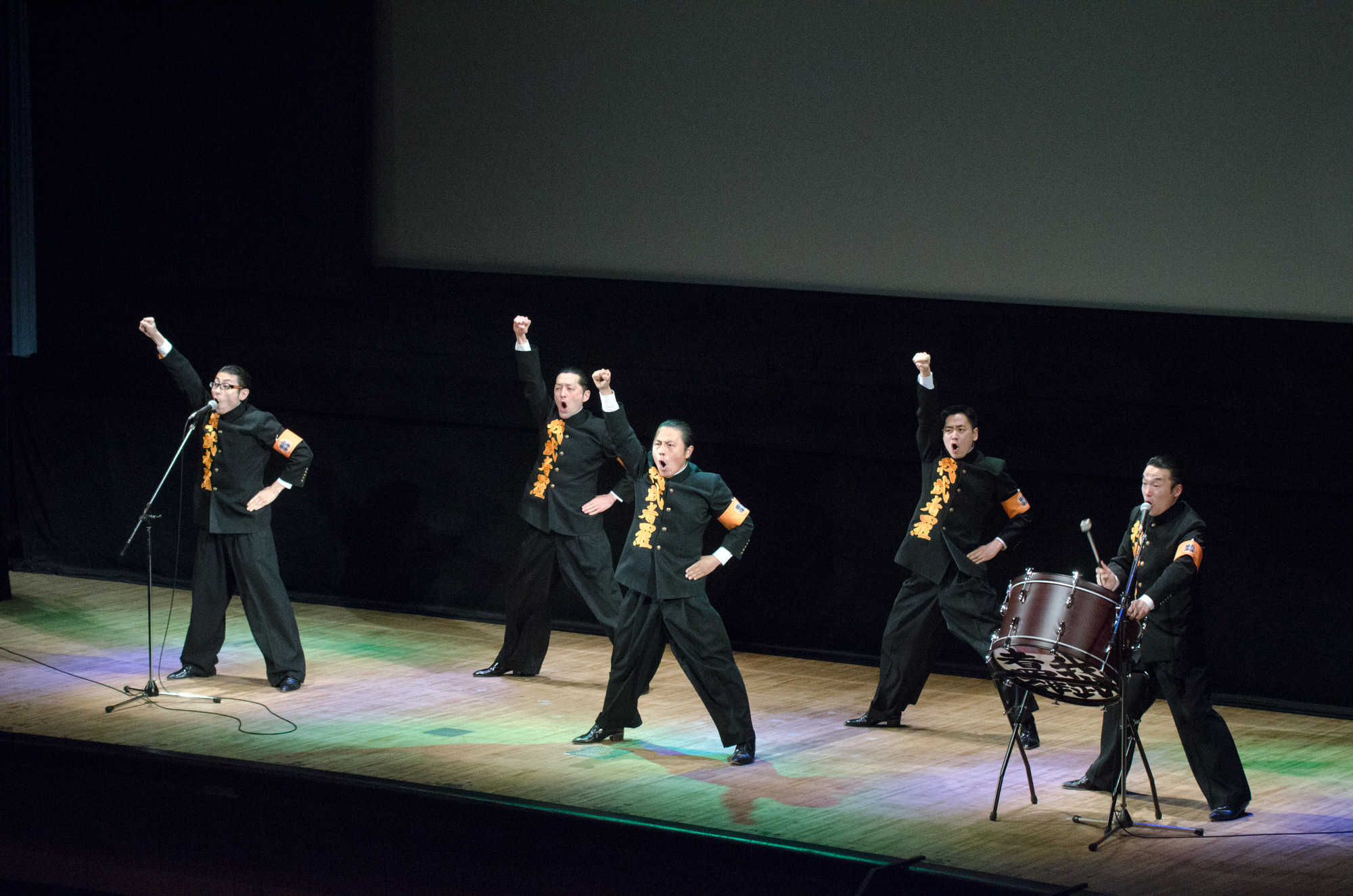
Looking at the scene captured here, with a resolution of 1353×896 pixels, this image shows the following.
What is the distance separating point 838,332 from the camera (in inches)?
299

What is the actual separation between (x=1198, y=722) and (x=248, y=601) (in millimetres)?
3948

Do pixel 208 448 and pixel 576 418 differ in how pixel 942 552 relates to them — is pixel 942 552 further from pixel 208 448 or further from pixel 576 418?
pixel 208 448

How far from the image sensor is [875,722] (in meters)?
6.51

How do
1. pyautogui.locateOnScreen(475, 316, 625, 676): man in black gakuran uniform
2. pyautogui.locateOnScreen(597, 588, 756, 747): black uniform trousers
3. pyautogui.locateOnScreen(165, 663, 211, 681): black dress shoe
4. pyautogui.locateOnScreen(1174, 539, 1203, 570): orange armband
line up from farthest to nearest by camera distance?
pyautogui.locateOnScreen(475, 316, 625, 676): man in black gakuran uniform → pyautogui.locateOnScreen(165, 663, 211, 681): black dress shoe → pyautogui.locateOnScreen(597, 588, 756, 747): black uniform trousers → pyautogui.locateOnScreen(1174, 539, 1203, 570): orange armband

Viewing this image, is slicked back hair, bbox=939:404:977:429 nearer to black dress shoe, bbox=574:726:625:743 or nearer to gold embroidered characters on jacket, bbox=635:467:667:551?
gold embroidered characters on jacket, bbox=635:467:667:551

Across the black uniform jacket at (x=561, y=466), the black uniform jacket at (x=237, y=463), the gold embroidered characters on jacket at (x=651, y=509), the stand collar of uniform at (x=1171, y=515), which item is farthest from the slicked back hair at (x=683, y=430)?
the black uniform jacket at (x=237, y=463)

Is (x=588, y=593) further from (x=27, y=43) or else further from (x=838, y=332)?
(x=27, y=43)

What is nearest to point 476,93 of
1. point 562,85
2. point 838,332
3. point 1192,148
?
point 562,85

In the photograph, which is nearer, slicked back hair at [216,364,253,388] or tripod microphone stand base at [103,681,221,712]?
tripod microphone stand base at [103,681,221,712]

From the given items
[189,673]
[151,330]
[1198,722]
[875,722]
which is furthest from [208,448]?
[1198,722]

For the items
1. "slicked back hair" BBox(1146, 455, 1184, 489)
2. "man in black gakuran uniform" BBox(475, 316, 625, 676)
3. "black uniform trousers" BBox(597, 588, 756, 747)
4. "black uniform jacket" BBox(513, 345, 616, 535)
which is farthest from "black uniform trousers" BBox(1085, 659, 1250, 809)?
"black uniform jacket" BBox(513, 345, 616, 535)

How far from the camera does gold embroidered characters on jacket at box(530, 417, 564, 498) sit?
7.16m

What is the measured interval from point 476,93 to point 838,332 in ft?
7.81

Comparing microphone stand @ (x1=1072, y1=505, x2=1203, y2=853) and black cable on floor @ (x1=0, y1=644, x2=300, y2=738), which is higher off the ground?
microphone stand @ (x1=1072, y1=505, x2=1203, y2=853)
